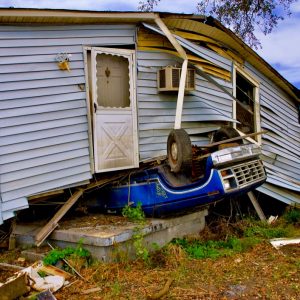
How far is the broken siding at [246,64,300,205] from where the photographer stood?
10.00m

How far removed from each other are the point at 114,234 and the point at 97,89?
256cm

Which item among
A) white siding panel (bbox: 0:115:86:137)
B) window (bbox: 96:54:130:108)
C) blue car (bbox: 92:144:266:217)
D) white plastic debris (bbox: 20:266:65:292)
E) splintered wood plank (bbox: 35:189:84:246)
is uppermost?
window (bbox: 96:54:130:108)

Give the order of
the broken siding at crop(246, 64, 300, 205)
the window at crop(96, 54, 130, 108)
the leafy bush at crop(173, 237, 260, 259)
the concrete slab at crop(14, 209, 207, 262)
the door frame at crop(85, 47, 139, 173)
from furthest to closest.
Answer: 1. the broken siding at crop(246, 64, 300, 205)
2. the window at crop(96, 54, 130, 108)
3. the door frame at crop(85, 47, 139, 173)
4. the leafy bush at crop(173, 237, 260, 259)
5. the concrete slab at crop(14, 209, 207, 262)

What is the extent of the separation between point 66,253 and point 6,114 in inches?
83.4

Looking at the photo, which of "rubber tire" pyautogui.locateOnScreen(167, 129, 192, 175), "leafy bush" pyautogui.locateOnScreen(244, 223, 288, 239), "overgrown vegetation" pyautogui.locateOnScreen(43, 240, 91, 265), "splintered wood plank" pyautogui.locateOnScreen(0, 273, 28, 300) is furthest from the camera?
"leafy bush" pyautogui.locateOnScreen(244, 223, 288, 239)

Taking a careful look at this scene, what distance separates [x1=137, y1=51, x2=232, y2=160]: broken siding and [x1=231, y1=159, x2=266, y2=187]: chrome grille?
1.70 metres

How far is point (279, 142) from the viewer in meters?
11.1

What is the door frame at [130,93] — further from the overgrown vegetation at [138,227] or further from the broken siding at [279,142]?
the broken siding at [279,142]

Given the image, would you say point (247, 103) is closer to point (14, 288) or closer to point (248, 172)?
point (248, 172)

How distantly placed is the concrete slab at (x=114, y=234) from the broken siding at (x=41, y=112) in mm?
745

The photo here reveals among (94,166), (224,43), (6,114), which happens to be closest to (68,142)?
(94,166)

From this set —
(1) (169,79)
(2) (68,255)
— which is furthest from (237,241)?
(1) (169,79)

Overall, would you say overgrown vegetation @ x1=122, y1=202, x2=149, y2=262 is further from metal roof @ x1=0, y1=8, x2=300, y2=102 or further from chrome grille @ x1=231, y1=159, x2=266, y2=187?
metal roof @ x1=0, y1=8, x2=300, y2=102

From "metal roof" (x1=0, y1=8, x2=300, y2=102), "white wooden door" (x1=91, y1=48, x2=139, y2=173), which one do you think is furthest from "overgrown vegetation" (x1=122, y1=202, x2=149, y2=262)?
"metal roof" (x1=0, y1=8, x2=300, y2=102)
